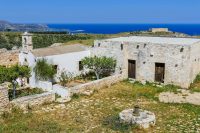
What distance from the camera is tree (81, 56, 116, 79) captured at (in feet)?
70.8

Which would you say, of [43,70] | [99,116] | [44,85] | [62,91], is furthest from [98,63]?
[99,116]

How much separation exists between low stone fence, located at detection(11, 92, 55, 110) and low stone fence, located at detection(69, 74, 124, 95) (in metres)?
1.64

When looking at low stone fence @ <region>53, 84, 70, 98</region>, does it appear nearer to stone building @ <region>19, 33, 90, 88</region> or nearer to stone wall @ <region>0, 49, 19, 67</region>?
stone building @ <region>19, 33, 90, 88</region>

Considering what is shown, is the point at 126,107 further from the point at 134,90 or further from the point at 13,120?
the point at 13,120

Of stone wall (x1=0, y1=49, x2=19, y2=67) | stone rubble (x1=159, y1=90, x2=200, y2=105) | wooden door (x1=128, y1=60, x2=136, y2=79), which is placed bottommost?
stone rubble (x1=159, y1=90, x2=200, y2=105)

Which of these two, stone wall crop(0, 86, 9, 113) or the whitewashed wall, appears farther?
the whitewashed wall

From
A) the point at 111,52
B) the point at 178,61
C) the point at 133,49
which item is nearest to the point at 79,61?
the point at 111,52

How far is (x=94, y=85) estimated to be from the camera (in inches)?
763

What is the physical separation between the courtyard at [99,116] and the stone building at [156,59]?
2.73 m

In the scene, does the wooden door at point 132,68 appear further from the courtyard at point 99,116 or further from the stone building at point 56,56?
the courtyard at point 99,116

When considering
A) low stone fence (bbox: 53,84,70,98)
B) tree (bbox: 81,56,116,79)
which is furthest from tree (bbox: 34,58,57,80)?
tree (bbox: 81,56,116,79)

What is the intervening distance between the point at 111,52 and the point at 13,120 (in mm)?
11018

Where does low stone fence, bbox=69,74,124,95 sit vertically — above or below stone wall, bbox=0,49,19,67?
below

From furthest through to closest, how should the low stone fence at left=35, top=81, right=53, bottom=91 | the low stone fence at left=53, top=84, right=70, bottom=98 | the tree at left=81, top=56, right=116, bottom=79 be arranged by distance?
the tree at left=81, top=56, right=116, bottom=79
the low stone fence at left=35, top=81, right=53, bottom=91
the low stone fence at left=53, top=84, right=70, bottom=98
